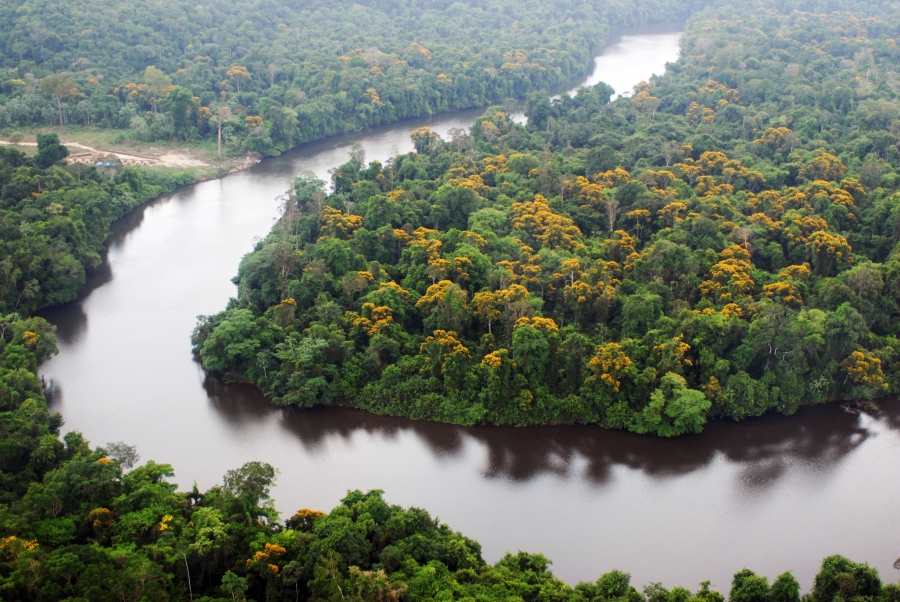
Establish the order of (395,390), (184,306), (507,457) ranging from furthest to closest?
1. (184,306)
2. (395,390)
3. (507,457)

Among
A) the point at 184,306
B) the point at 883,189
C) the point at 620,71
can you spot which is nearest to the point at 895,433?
the point at 883,189

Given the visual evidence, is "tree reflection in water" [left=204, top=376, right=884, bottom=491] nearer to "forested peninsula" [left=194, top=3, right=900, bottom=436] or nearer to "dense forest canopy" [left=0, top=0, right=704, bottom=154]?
"forested peninsula" [left=194, top=3, right=900, bottom=436]

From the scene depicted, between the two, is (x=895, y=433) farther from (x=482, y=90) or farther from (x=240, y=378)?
(x=482, y=90)

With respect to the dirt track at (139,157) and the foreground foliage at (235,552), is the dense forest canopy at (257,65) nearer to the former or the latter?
the dirt track at (139,157)

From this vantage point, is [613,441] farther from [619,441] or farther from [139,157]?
[139,157]

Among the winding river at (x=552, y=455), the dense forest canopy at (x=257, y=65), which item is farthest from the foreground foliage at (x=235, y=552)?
the dense forest canopy at (x=257, y=65)

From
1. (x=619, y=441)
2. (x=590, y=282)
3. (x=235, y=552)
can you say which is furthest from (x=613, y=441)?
(x=235, y=552)
